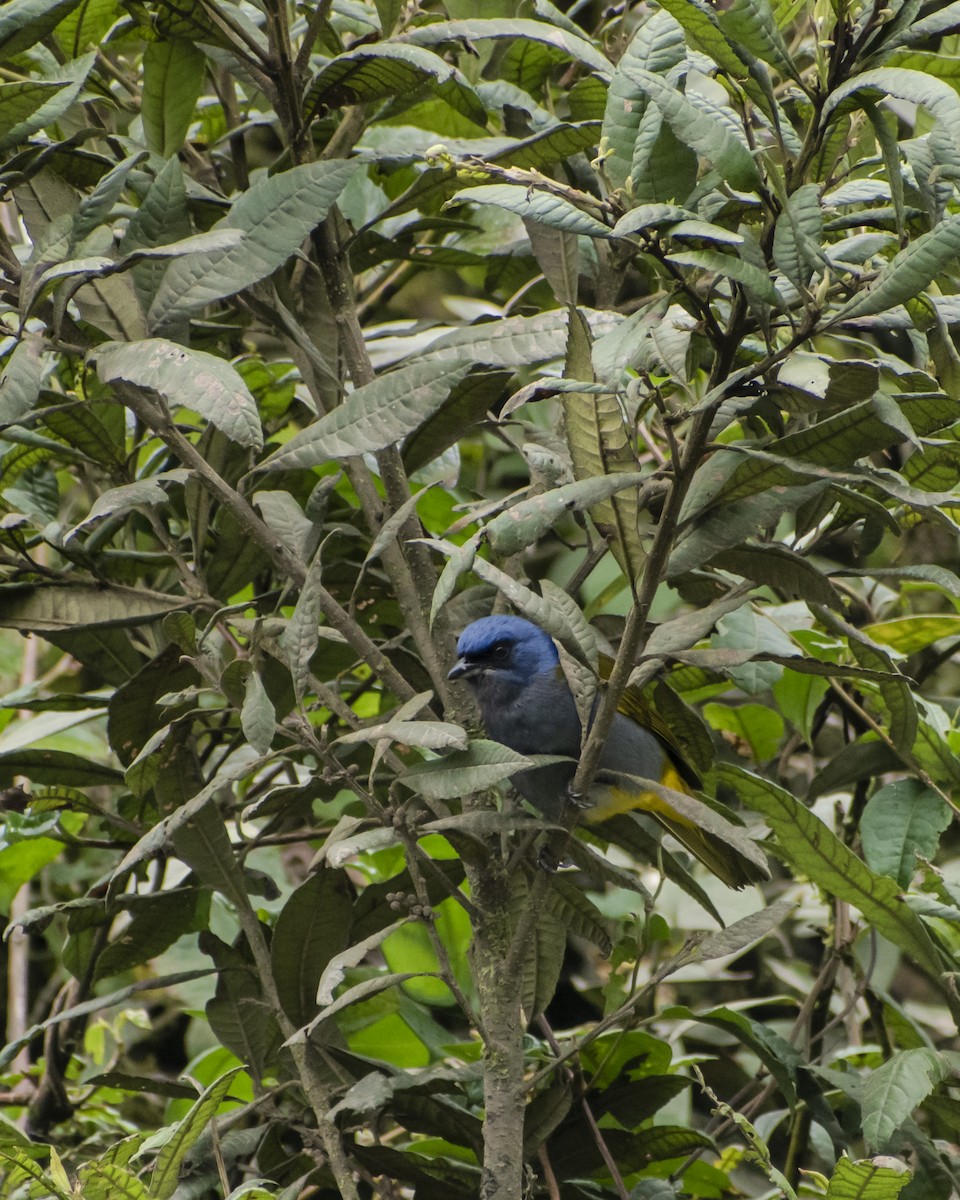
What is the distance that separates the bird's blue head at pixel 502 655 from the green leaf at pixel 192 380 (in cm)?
81

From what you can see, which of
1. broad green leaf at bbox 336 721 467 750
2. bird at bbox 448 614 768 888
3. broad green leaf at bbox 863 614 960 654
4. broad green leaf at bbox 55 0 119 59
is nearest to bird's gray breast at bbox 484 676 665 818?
bird at bbox 448 614 768 888

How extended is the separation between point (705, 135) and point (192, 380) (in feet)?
2.28

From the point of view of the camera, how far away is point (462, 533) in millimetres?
2699

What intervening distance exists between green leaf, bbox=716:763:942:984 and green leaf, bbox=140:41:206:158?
1.43 meters

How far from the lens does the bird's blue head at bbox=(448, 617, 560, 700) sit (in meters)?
2.49

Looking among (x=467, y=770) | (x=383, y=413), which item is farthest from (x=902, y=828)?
(x=383, y=413)

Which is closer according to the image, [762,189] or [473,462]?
[762,189]

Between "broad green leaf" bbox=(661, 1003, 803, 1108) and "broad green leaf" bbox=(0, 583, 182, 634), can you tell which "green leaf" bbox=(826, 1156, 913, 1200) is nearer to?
"broad green leaf" bbox=(661, 1003, 803, 1108)

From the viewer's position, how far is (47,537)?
214 cm

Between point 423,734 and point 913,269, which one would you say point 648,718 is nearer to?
point 423,734

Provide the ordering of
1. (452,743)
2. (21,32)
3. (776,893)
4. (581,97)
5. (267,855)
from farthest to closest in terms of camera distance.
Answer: (776,893) < (267,855) < (581,97) < (21,32) < (452,743)

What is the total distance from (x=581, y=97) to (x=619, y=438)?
976mm

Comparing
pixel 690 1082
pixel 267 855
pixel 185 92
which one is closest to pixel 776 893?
pixel 267 855

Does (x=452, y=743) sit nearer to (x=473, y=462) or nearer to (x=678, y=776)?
(x=678, y=776)
